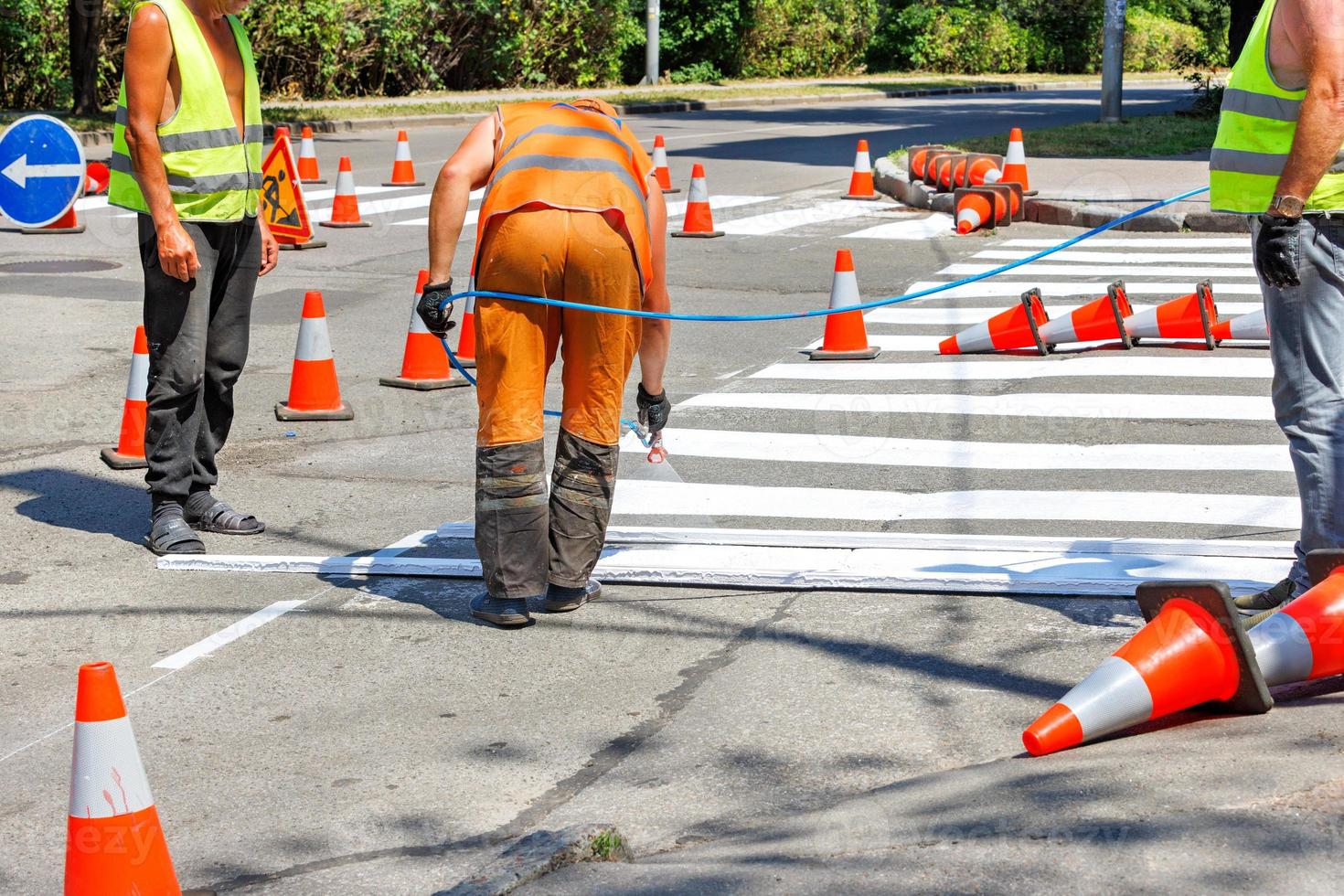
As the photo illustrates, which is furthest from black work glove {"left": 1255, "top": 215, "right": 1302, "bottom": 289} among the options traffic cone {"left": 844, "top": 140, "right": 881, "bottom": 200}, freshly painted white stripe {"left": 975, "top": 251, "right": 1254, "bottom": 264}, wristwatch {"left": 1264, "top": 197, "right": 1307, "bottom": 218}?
traffic cone {"left": 844, "top": 140, "right": 881, "bottom": 200}

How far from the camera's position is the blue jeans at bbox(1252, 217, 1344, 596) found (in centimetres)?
461

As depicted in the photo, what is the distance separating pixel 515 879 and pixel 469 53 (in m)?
32.7

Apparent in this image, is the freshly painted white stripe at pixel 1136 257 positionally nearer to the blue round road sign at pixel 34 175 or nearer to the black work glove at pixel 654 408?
the blue round road sign at pixel 34 175

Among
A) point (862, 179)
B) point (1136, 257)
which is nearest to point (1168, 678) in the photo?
point (1136, 257)

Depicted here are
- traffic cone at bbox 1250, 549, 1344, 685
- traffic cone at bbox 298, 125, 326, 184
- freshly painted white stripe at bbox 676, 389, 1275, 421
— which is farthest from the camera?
traffic cone at bbox 298, 125, 326, 184

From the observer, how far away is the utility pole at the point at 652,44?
A: 119 feet

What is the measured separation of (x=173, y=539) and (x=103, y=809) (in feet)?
9.34

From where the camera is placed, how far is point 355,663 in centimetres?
477

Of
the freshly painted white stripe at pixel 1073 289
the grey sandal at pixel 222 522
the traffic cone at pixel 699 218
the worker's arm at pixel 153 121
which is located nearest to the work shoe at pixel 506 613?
the grey sandal at pixel 222 522

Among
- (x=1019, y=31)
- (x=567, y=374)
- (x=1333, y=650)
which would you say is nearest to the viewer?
(x=1333, y=650)

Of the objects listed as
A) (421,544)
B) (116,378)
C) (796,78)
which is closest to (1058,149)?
(116,378)

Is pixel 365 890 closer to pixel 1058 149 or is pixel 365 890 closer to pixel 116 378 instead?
pixel 116 378

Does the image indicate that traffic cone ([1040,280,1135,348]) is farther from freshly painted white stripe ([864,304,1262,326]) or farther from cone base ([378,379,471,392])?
cone base ([378,379,471,392])

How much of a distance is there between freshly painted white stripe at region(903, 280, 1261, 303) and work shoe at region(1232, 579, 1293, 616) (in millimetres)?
6213
